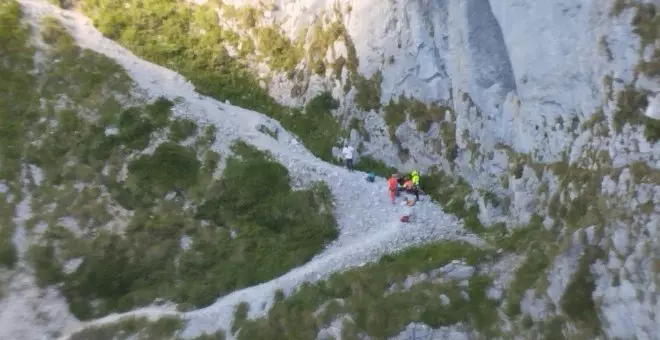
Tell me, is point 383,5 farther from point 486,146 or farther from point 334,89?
point 486,146

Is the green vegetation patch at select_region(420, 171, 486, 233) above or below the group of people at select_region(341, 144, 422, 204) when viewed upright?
below

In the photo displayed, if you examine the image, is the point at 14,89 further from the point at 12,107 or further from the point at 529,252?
the point at 529,252

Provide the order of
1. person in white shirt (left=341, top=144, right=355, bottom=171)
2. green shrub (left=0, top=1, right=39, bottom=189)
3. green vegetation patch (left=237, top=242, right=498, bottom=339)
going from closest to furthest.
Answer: green vegetation patch (left=237, top=242, right=498, bottom=339) < green shrub (left=0, top=1, right=39, bottom=189) < person in white shirt (left=341, top=144, right=355, bottom=171)

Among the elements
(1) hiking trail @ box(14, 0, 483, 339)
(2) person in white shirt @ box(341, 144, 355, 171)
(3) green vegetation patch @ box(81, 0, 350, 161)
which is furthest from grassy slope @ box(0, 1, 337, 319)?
(3) green vegetation patch @ box(81, 0, 350, 161)

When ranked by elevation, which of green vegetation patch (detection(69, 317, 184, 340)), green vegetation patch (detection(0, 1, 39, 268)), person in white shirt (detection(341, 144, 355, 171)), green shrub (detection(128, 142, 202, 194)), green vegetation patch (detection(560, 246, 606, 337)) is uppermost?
green vegetation patch (detection(0, 1, 39, 268))

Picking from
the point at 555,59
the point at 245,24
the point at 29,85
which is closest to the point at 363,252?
the point at 555,59

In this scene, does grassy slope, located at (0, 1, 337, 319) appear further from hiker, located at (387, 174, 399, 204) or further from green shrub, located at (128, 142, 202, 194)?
hiker, located at (387, 174, 399, 204)

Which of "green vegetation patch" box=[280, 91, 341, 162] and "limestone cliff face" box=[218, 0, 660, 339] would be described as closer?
"limestone cliff face" box=[218, 0, 660, 339]

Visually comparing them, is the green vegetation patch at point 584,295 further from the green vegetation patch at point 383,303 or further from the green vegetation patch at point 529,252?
the green vegetation patch at point 383,303
